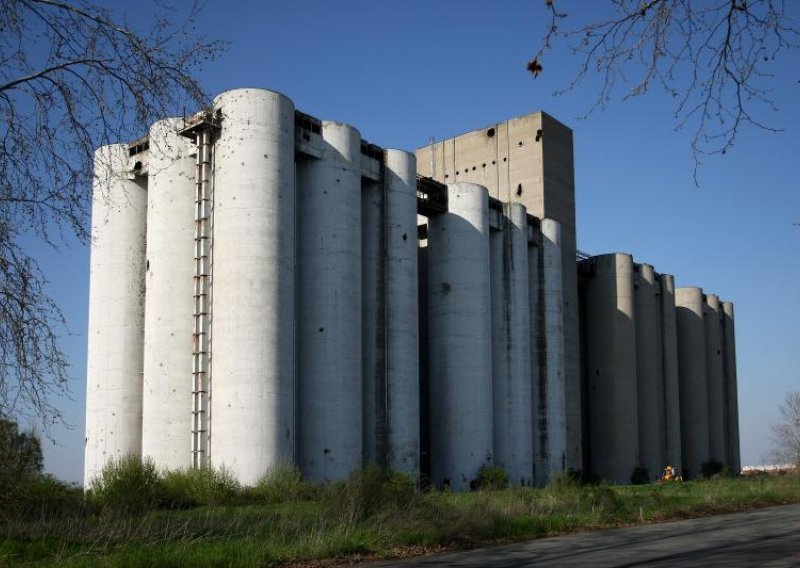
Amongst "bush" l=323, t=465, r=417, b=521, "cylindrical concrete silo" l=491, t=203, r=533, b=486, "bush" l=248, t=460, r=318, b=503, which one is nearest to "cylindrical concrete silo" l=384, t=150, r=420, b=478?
"bush" l=248, t=460, r=318, b=503

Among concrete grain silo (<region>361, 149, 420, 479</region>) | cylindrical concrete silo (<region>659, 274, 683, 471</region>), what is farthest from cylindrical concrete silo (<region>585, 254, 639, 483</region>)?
concrete grain silo (<region>361, 149, 420, 479</region>)

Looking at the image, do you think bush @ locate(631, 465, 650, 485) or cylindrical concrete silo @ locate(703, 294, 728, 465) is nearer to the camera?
bush @ locate(631, 465, 650, 485)

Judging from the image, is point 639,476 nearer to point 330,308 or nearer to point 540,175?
point 540,175

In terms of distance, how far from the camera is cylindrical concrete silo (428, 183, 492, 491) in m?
43.7

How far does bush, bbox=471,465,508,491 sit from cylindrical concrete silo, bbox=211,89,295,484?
39.6 feet

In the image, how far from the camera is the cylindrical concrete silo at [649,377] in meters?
62.1

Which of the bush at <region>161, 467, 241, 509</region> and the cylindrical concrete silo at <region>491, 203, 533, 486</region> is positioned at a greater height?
the cylindrical concrete silo at <region>491, 203, 533, 486</region>

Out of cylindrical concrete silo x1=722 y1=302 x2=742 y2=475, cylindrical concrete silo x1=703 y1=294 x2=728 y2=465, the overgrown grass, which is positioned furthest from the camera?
cylindrical concrete silo x1=722 y1=302 x2=742 y2=475

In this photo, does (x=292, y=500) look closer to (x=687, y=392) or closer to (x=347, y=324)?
(x=347, y=324)

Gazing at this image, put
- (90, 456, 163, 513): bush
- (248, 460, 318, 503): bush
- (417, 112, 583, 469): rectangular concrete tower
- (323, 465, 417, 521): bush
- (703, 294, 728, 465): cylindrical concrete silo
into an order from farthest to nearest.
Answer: (703, 294, 728, 465): cylindrical concrete silo, (417, 112, 583, 469): rectangular concrete tower, (248, 460, 318, 503): bush, (90, 456, 163, 513): bush, (323, 465, 417, 521): bush

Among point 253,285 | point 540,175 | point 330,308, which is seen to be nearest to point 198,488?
point 253,285

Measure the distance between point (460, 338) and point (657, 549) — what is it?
29.6 m

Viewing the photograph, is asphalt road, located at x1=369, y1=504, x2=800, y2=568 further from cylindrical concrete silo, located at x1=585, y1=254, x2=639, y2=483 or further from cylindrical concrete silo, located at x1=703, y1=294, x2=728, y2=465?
cylindrical concrete silo, located at x1=703, y1=294, x2=728, y2=465

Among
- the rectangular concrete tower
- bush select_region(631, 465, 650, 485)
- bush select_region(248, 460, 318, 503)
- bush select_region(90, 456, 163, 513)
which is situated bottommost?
bush select_region(631, 465, 650, 485)
